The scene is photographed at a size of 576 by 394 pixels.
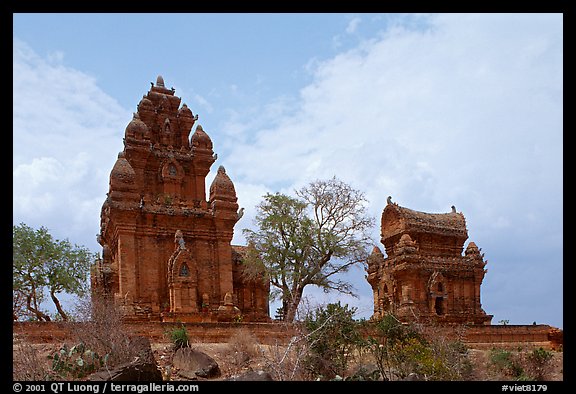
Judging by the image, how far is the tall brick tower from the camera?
25.8 m

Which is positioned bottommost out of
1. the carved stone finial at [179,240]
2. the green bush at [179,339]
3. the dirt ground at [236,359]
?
the dirt ground at [236,359]

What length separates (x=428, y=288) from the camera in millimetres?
32781

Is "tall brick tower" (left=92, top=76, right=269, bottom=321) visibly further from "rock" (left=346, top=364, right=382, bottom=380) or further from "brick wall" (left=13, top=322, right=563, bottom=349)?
"rock" (left=346, top=364, right=382, bottom=380)

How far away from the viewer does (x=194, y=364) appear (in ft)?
52.2

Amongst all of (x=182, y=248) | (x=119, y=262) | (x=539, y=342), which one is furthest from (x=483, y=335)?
(x=119, y=262)

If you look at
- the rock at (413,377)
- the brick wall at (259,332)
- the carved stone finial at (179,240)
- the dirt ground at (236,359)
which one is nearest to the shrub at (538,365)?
the dirt ground at (236,359)

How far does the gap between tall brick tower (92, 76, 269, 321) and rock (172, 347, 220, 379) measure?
23.9 feet

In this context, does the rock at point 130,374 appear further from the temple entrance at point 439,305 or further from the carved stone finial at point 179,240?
the temple entrance at point 439,305

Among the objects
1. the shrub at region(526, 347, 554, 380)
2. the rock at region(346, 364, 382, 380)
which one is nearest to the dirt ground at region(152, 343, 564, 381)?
the shrub at region(526, 347, 554, 380)

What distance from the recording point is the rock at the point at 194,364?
1549 centimetres

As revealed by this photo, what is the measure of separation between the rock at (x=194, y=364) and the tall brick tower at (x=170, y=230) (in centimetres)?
728

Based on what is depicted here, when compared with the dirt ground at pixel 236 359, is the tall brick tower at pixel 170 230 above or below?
above
